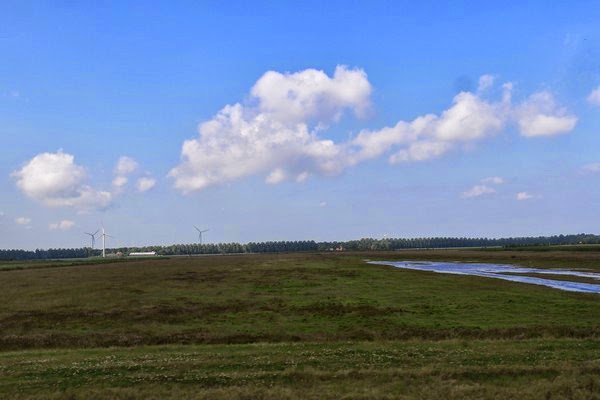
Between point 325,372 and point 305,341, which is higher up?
point 325,372

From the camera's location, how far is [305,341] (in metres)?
29.8

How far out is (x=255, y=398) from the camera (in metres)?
16.0

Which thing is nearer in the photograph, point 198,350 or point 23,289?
point 198,350

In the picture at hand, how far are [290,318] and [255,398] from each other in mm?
24287

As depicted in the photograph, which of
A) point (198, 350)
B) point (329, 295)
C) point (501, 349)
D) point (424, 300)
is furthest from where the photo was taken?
point (329, 295)

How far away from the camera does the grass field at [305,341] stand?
672 inches

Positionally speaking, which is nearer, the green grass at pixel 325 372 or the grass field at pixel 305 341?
the green grass at pixel 325 372

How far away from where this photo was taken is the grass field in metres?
17.1

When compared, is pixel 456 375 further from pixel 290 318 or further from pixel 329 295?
pixel 329 295

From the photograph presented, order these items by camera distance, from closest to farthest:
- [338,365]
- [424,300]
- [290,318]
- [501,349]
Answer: [338,365]
[501,349]
[290,318]
[424,300]

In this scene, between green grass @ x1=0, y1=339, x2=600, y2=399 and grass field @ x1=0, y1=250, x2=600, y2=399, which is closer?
green grass @ x1=0, y1=339, x2=600, y2=399

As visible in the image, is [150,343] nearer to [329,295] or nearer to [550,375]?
[550,375]

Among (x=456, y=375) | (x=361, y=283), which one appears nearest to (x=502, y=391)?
(x=456, y=375)

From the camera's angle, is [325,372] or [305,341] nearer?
[325,372]
